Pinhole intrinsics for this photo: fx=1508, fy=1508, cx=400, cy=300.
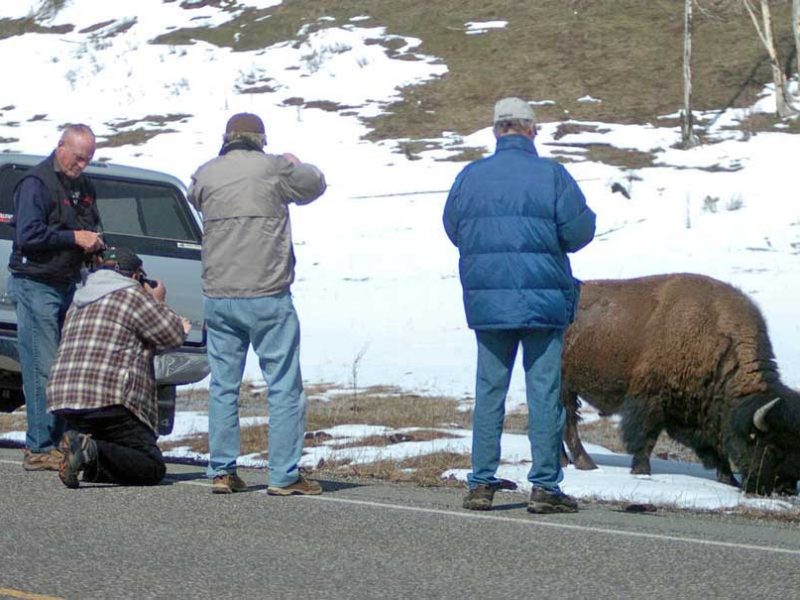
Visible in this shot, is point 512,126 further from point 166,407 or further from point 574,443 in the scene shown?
point 574,443

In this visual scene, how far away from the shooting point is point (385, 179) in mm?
36531

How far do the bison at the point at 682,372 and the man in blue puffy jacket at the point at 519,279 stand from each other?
302 centimetres

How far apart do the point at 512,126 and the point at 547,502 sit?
208cm

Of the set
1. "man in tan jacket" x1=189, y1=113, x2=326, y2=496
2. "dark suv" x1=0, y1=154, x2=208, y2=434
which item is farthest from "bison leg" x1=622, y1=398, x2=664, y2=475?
"man in tan jacket" x1=189, y1=113, x2=326, y2=496

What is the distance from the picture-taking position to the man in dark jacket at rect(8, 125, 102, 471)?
9.47 metres

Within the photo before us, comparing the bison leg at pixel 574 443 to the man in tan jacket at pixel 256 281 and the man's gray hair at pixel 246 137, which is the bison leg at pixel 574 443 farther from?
the man's gray hair at pixel 246 137

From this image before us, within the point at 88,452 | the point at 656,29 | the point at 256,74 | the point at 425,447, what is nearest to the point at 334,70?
the point at 256,74

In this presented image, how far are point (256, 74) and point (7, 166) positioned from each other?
38.2 m

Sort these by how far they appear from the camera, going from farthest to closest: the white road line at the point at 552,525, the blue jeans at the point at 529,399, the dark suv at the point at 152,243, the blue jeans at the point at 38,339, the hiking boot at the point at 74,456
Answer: the dark suv at the point at 152,243 → the blue jeans at the point at 38,339 → the hiking boot at the point at 74,456 → the blue jeans at the point at 529,399 → the white road line at the point at 552,525

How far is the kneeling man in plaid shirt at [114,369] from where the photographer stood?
8938 mm

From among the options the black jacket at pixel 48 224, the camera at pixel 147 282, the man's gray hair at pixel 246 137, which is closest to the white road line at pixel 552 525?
the camera at pixel 147 282

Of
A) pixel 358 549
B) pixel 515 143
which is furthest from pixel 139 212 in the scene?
pixel 358 549

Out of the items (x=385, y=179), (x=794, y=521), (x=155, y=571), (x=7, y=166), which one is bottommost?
(x=385, y=179)

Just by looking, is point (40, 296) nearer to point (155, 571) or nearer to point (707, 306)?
point (155, 571)
